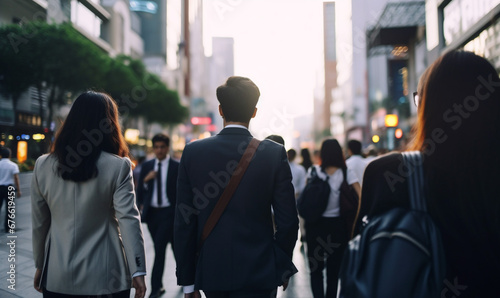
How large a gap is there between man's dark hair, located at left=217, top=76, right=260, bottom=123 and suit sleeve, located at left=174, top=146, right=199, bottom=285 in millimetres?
367

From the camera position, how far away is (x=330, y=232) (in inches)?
192

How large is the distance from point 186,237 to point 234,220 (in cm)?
32

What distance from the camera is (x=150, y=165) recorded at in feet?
21.4

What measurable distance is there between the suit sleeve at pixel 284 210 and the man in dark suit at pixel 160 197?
3.58 meters

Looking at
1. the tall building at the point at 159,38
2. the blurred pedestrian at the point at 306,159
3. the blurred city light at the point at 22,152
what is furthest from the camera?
the tall building at the point at 159,38

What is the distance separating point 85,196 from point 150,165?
155 inches

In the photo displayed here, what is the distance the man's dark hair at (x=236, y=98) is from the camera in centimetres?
278

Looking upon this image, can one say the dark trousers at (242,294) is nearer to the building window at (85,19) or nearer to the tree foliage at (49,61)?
the tree foliage at (49,61)

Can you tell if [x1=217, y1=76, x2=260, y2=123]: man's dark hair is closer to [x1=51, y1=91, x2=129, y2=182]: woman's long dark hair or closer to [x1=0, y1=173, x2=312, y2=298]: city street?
[x1=51, y1=91, x2=129, y2=182]: woman's long dark hair

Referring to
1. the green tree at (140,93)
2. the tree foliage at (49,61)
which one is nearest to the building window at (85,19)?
the green tree at (140,93)

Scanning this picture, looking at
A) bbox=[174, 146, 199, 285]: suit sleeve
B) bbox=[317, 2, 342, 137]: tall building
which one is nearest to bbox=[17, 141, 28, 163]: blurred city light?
bbox=[174, 146, 199, 285]: suit sleeve

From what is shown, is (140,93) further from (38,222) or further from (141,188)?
(38,222)

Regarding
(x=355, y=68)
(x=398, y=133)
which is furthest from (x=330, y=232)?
(x=355, y=68)

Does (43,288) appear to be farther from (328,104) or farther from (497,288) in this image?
(328,104)
